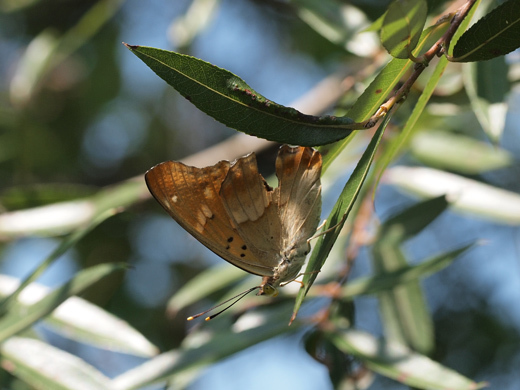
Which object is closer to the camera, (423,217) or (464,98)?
(423,217)

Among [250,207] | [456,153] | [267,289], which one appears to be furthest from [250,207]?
[456,153]

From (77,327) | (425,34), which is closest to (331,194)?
(77,327)

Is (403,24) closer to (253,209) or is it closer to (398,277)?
(253,209)

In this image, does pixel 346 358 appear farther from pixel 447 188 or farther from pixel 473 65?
pixel 473 65

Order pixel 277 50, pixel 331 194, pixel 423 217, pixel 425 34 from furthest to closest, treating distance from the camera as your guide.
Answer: pixel 277 50, pixel 331 194, pixel 423 217, pixel 425 34

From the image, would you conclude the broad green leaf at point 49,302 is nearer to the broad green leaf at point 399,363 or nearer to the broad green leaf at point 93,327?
the broad green leaf at point 93,327

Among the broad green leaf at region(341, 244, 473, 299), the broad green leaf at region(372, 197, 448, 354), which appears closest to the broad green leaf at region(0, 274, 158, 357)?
the broad green leaf at region(341, 244, 473, 299)
